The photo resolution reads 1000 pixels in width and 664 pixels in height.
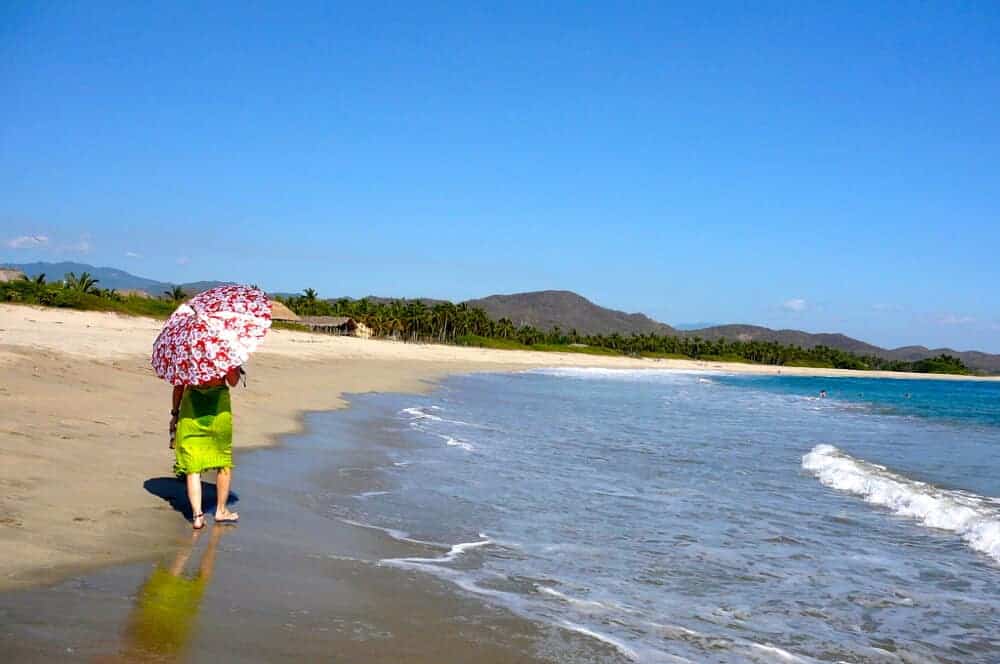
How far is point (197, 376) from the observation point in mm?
7211

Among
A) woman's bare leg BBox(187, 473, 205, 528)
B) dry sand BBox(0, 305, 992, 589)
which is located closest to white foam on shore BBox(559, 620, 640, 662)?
dry sand BBox(0, 305, 992, 589)

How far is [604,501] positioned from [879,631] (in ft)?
15.8

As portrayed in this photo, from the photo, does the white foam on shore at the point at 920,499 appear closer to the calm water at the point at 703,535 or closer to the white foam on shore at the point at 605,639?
the calm water at the point at 703,535

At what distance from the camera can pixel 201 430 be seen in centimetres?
758

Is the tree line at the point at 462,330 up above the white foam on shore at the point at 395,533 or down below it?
above

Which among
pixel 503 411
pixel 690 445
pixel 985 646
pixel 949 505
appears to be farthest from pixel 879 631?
pixel 503 411

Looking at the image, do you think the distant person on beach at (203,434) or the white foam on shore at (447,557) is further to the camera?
the distant person on beach at (203,434)

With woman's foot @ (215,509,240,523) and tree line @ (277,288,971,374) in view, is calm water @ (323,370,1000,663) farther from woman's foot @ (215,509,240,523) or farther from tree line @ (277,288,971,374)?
tree line @ (277,288,971,374)

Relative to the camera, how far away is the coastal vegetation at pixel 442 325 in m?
66.2

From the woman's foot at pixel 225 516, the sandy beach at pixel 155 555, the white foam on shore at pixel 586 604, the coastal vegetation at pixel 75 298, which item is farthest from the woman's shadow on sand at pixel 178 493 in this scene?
the coastal vegetation at pixel 75 298

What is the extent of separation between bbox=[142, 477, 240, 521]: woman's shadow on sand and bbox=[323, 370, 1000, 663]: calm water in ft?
4.52

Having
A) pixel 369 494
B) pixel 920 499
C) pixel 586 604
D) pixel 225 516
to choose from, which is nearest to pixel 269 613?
pixel 586 604

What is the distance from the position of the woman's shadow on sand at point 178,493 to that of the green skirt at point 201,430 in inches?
25.2

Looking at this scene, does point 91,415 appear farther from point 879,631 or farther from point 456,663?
point 879,631
